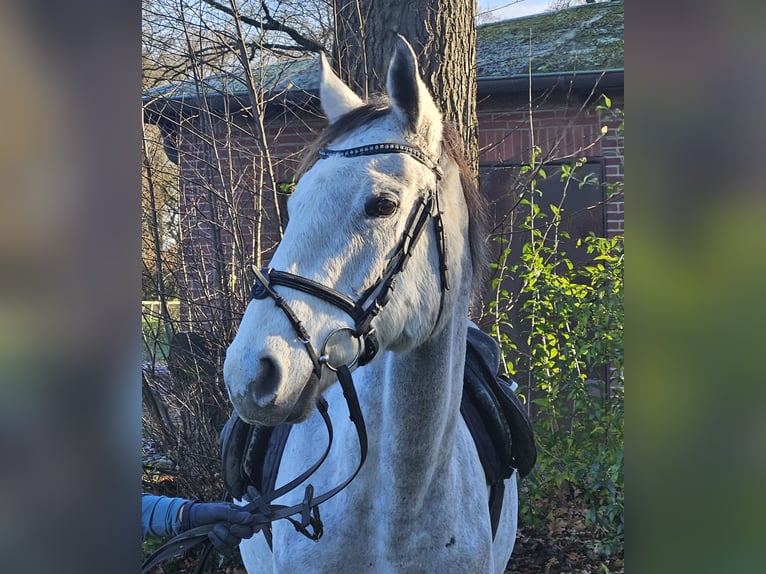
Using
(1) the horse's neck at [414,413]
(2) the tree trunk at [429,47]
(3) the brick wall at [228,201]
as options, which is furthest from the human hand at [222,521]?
(2) the tree trunk at [429,47]

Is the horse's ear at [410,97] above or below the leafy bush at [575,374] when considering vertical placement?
above

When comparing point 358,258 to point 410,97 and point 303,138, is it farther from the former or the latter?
point 303,138

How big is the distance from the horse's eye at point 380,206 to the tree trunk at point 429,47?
2.47 meters

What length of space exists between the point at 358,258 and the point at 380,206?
0.14 m

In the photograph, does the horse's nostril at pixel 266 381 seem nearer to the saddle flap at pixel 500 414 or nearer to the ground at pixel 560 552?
the saddle flap at pixel 500 414

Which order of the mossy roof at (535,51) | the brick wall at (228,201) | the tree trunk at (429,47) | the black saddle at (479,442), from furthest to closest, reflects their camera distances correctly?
1. the mossy roof at (535,51)
2. the brick wall at (228,201)
3. the tree trunk at (429,47)
4. the black saddle at (479,442)

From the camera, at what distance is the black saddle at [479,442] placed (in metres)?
2.25

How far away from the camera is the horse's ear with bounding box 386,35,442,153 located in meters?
1.60

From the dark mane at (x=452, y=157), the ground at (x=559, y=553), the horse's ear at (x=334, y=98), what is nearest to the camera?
the dark mane at (x=452, y=157)

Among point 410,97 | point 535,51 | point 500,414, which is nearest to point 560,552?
point 500,414

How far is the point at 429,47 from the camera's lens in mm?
3912
